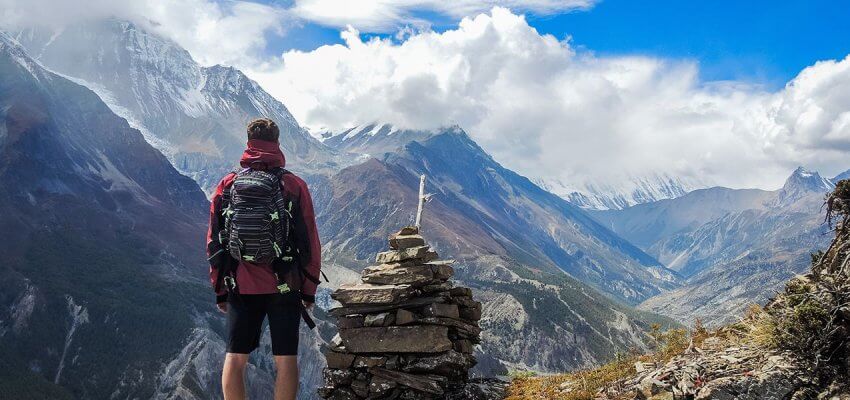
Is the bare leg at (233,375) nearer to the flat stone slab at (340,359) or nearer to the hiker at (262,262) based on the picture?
the hiker at (262,262)

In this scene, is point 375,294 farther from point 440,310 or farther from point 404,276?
point 440,310

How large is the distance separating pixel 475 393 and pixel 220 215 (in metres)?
6.84

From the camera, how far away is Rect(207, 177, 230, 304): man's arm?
10539mm

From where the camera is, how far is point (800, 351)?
916 cm

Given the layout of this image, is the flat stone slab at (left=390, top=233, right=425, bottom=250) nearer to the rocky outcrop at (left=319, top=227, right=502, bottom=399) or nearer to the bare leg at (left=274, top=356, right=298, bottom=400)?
the rocky outcrop at (left=319, top=227, right=502, bottom=399)

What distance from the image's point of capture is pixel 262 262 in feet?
33.4

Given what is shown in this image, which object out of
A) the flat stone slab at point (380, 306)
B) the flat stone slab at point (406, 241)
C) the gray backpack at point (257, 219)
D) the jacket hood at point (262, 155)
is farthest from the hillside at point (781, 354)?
the jacket hood at point (262, 155)

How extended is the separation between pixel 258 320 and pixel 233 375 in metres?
1.01

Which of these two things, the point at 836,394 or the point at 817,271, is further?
the point at 817,271

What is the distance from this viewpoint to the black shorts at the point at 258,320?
407 inches

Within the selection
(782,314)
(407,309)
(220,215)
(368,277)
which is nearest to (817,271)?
(782,314)

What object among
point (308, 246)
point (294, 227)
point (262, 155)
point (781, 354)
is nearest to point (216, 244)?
point (294, 227)

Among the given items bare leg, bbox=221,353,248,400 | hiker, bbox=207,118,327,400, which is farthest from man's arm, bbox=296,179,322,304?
bare leg, bbox=221,353,248,400

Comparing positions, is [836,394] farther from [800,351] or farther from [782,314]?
[782,314]
